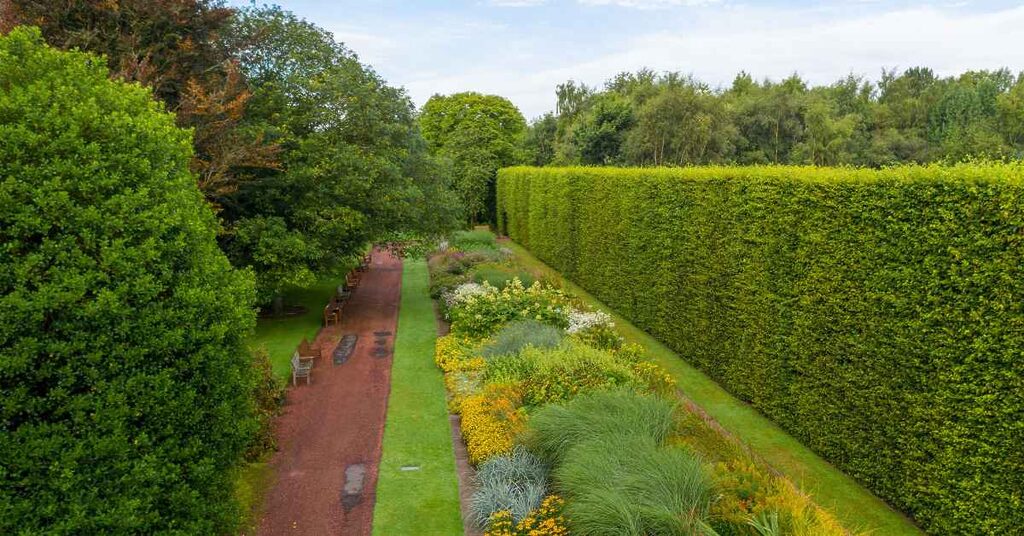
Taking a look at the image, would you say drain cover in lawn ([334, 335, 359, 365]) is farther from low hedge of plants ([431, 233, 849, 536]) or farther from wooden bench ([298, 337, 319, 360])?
low hedge of plants ([431, 233, 849, 536])

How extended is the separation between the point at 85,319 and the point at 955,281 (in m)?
9.16

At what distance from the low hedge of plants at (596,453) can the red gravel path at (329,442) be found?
1.59 meters

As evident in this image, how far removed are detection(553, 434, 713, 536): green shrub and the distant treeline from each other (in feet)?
103

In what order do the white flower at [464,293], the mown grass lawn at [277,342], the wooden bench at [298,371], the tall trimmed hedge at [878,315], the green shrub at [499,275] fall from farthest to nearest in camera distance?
the green shrub at [499,275]
the white flower at [464,293]
the wooden bench at [298,371]
the mown grass lawn at [277,342]
the tall trimmed hedge at [878,315]

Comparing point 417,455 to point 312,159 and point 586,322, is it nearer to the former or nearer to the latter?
point 586,322

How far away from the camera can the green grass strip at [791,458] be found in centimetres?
819

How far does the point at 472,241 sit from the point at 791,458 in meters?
23.9

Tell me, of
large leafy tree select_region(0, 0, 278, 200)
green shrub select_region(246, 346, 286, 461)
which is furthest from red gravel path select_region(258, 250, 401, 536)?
large leafy tree select_region(0, 0, 278, 200)

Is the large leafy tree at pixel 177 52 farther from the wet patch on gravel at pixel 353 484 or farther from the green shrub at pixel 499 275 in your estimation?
the green shrub at pixel 499 275

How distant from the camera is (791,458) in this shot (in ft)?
32.4

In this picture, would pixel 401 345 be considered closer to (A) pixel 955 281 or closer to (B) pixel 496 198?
(A) pixel 955 281

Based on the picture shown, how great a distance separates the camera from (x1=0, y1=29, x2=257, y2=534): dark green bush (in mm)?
5016

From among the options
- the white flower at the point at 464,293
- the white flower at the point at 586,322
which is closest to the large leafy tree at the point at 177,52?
the white flower at the point at 464,293

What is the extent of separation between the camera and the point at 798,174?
1064 cm
